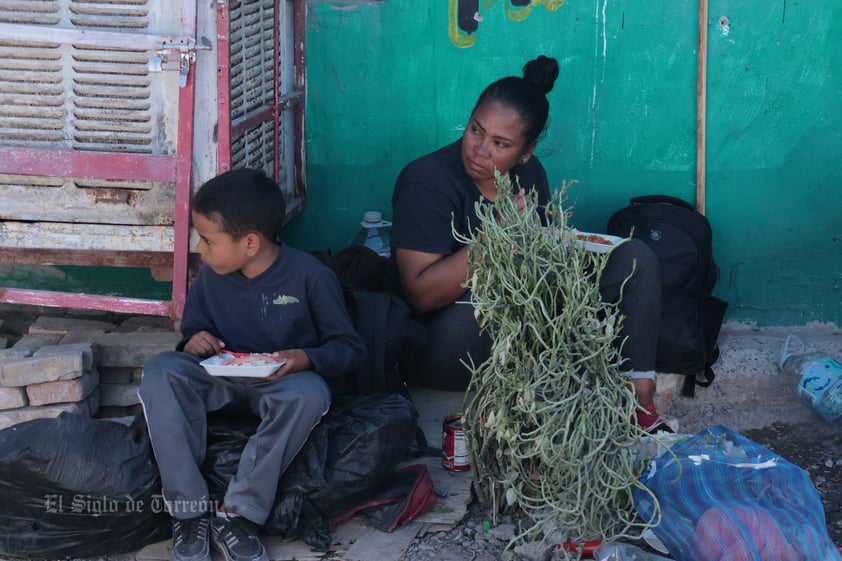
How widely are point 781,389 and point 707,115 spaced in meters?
1.17

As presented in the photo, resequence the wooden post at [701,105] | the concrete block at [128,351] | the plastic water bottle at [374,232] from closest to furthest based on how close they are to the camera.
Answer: the concrete block at [128,351] < the wooden post at [701,105] < the plastic water bottle at [374,232]

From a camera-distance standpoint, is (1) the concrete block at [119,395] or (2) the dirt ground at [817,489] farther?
(1) the concrete block at [119,395]

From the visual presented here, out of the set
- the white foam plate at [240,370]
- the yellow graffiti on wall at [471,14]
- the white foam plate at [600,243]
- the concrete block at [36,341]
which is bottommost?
the concrete block at [36,341]

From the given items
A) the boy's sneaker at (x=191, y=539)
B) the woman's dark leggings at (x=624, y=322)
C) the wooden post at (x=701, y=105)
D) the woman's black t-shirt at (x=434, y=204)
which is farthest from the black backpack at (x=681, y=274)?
the boy's sneaker at (x=191, y=539)

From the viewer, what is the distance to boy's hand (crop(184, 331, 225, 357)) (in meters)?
3.06

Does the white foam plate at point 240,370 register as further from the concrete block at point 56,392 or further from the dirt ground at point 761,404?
the dirt ground at point 761,404

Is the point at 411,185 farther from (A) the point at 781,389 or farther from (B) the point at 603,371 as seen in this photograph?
(A) the point at 781,389

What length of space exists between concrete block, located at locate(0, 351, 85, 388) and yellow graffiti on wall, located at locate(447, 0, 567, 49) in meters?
1.94

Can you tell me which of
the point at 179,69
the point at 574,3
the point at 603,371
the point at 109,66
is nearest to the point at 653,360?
the point at 603,371

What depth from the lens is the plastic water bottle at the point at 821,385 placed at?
3.88 metres

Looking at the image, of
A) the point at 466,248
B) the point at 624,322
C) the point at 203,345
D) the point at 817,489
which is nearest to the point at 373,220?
the point at 466,248

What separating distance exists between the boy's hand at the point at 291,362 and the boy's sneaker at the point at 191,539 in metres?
0.45

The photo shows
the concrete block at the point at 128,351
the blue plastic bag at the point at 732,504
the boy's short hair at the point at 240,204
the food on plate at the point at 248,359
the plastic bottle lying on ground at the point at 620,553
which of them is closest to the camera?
the blue plastic bag at the point at 732,504

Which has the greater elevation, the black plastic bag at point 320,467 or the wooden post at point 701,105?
the wooden post at point 701,105
